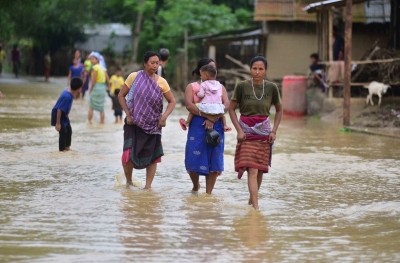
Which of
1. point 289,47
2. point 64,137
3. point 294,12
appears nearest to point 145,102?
point 64,137

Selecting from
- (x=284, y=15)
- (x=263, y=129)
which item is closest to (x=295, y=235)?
(x=263, y=129)

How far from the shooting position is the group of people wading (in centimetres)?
921

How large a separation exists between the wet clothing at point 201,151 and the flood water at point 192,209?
0.31 metres

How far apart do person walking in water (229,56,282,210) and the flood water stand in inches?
15.8

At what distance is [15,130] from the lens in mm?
17328

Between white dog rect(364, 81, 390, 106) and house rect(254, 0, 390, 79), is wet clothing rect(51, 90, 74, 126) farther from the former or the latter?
house rect(254, 0, 390, 79)

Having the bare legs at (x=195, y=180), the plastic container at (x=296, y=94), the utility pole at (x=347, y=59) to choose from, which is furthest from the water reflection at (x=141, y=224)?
the plastic container at (x=296, y=94)

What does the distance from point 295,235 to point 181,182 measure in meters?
3.35

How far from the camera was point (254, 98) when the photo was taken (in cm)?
925

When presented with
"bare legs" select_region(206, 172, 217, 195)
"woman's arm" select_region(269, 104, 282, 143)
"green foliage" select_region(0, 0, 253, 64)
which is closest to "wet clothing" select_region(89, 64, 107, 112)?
"bare legs" select_region(206, 172, 217, 195)

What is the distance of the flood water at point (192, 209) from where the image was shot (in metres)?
7.17

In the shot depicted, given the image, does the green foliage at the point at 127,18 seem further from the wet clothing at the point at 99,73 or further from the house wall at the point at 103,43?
the wet clothing at the point at 99,73

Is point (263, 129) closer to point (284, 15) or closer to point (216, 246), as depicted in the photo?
point (216, 246)

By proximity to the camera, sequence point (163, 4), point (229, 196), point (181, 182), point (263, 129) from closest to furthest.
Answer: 1. point (263, 129)
2. point (229, 196)
3. point (181, 182)
4. point (163, 4)
